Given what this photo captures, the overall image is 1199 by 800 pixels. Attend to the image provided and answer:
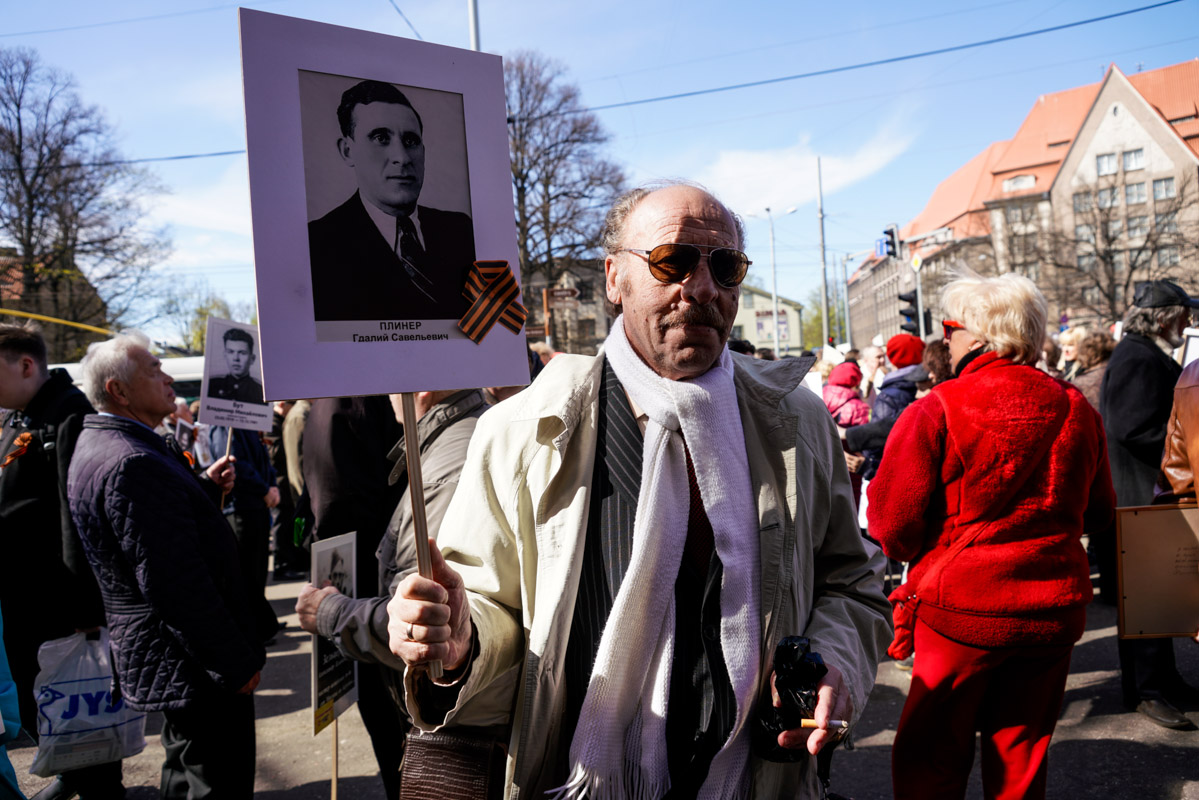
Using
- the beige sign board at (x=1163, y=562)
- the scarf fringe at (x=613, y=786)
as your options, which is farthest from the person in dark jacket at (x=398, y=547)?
the beige sign board at (x=1163, y=562)

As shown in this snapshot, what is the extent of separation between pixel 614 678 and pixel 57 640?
10.6 ft

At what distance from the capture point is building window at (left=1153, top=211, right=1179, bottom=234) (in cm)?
3841

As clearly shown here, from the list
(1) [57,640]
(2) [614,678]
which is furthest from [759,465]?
(1) [57,640]

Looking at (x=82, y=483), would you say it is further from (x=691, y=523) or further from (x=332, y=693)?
(x=691, y=523)

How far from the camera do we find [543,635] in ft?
5.58

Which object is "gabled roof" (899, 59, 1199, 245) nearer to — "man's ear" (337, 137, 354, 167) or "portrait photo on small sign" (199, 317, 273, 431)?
"portrait photo on small sign" (199, 317, 273, 431)

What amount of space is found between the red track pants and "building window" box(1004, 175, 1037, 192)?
6756cm

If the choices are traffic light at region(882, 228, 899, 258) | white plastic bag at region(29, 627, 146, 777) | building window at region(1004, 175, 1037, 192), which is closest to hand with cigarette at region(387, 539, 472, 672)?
white plastic bag at region(29, 627, 146, 777)

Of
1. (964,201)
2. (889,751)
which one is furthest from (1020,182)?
(889,751)

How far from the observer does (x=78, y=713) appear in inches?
138

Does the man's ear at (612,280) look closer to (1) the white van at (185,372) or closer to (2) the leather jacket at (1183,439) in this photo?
(2) the leather jacket at (1183,439)

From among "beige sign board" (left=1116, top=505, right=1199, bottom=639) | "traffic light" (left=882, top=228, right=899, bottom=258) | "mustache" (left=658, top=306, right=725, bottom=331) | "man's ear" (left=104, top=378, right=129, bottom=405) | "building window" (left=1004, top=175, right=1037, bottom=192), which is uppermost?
"building window" (left=1004, top=175, right=1037, bottom=192)

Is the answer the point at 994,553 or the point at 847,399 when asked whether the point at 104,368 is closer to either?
the point at 994,553

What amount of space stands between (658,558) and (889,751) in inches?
127
